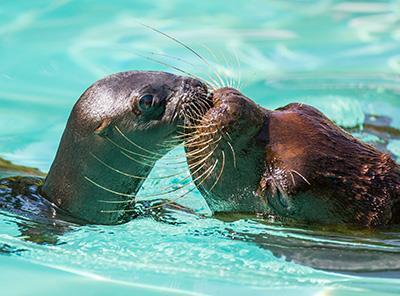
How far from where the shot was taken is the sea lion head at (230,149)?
18.2 feet

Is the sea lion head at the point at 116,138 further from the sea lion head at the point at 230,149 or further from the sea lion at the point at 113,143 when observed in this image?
the sea lion head at the point at 230,149

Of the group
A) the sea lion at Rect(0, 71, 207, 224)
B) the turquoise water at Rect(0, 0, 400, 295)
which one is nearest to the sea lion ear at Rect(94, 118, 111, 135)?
the sea lion at Rect(0, 71, 207, 224)

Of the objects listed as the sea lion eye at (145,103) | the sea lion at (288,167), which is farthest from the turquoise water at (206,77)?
the sea lion eye at (145,103)

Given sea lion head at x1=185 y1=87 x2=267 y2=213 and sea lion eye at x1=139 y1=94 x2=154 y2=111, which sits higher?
sea lion eye at x1=139 y1=94 x2=154 y2=111

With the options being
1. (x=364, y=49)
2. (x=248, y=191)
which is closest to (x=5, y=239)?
(x=248, y=191)

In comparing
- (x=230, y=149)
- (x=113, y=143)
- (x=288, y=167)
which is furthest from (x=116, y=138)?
(x=288, y=167)

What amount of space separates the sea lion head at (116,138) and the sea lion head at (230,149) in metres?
0.20

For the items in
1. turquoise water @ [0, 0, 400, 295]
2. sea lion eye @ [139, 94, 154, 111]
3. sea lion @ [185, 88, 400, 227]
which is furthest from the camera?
sea lion eye @ [139, 94, 154, 111]

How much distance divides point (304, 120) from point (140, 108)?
0.95 metres

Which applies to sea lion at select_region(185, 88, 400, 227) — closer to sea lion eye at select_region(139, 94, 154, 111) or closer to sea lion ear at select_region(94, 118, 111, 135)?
sea lion eye at select_region(139, 94, 154, 111)

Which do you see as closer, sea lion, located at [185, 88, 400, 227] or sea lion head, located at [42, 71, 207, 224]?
sea lion, located at [185, 88, 400, 227]

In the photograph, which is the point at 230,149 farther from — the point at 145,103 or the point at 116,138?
the point at 116,138

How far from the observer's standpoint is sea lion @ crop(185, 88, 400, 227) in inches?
218

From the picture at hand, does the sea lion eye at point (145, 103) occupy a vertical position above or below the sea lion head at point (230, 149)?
above
